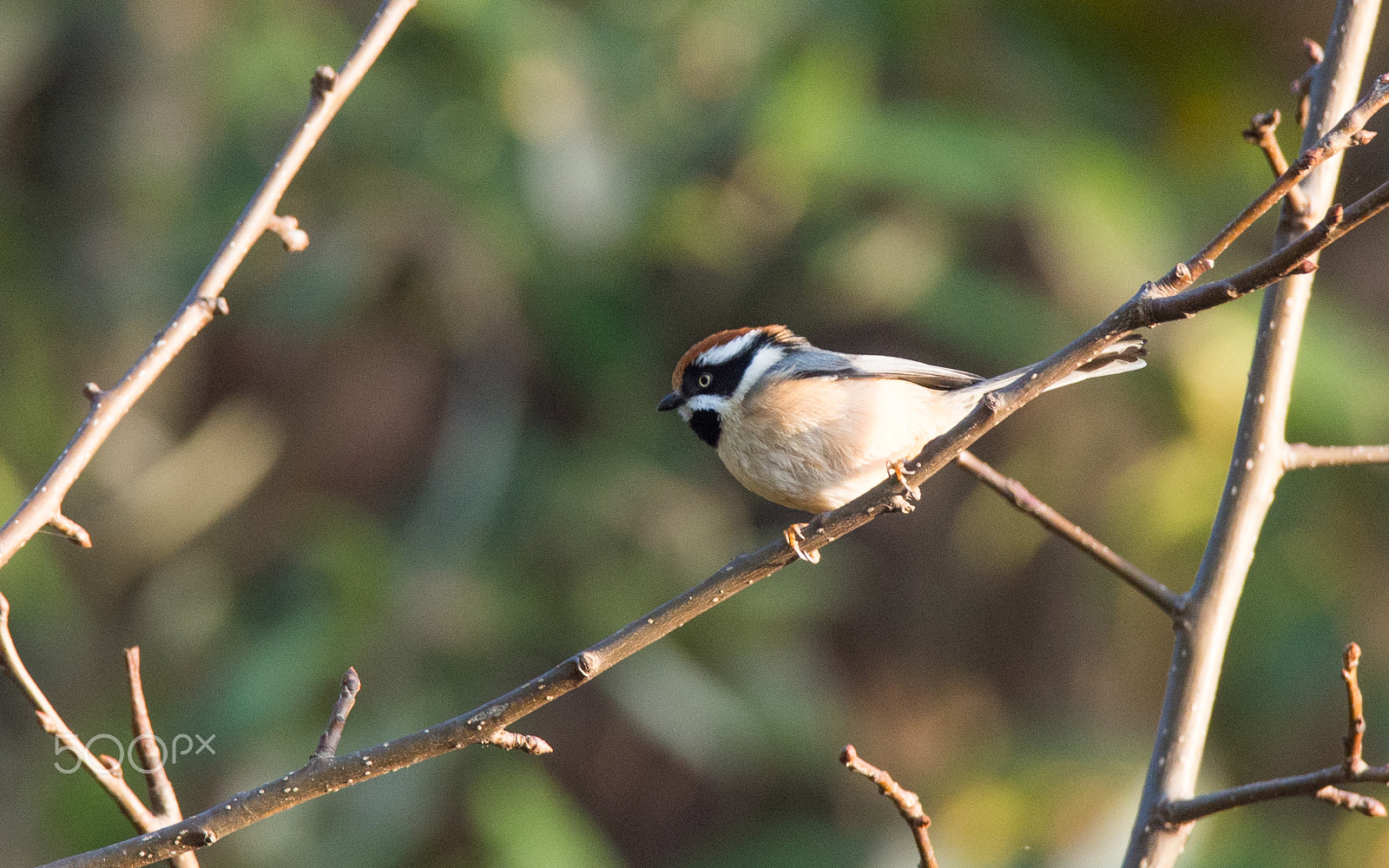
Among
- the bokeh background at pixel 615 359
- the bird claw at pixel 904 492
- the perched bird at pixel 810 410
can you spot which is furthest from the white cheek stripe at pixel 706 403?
the bokeh background at pixel 615 359

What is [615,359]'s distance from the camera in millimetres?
5531

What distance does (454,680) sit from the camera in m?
5.23

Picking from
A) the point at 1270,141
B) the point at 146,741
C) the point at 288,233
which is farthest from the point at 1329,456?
the point at 146,741

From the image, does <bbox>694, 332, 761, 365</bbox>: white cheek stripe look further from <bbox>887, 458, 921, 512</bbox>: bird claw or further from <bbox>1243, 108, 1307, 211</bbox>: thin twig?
<bbox>1243, 108, 1307, 211</bbox>: thin twig

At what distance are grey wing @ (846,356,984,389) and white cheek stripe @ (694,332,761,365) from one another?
277 millimetres

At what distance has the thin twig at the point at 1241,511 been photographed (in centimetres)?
198

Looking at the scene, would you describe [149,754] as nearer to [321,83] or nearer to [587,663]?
[587,663]

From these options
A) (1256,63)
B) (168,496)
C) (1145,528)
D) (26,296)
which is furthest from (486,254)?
(1256,63)

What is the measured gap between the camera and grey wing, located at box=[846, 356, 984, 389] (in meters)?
2.85

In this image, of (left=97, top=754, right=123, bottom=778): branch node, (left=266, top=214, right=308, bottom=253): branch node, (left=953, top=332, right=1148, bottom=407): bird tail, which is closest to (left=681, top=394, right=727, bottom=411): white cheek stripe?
(left=953, top=332, right=1148, bottom=407): bird tail

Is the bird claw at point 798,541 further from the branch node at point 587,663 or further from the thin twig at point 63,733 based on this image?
Answer: the thin twig at point 63,733

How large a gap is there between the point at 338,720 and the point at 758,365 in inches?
62.1

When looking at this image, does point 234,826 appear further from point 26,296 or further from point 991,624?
point 991,624

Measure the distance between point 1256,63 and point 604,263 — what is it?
132 inches
